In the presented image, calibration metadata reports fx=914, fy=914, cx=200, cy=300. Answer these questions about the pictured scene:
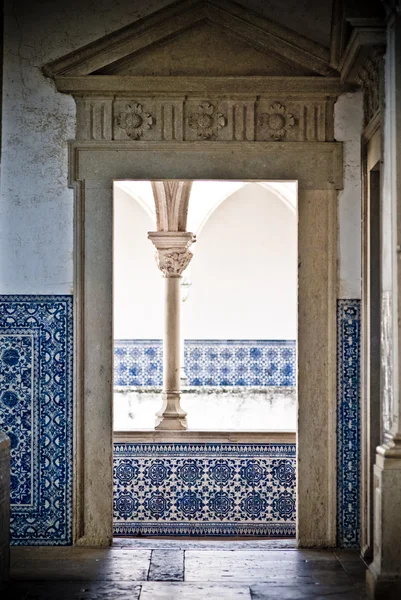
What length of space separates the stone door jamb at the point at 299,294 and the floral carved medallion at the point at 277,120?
0.08m

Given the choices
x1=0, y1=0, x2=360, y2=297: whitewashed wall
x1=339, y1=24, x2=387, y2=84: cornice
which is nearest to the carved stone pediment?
x1=0, y1=0, x2=360, y2=297: whitewashed wall

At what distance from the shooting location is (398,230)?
4.20 m

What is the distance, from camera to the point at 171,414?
9.44 metres

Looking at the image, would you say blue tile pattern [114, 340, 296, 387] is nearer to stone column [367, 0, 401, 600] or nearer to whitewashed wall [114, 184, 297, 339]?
whitewashed wall [114, 184, 297, 339]

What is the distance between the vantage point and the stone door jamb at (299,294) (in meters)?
5.33

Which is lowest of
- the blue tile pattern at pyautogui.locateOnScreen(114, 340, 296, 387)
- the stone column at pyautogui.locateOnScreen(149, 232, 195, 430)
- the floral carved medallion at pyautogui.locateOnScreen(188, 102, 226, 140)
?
the blue tile pattern at pyautogui.locateOnScreen(114, 340, 296, 387)

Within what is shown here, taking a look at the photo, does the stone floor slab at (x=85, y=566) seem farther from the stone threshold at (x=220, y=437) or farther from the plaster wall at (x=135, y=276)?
the plaster wall at (x=135, y=276)

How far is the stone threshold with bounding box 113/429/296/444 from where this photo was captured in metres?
7.27

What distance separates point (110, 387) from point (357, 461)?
1.51 m

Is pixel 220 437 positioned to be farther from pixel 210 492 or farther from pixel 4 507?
pixel 4 507

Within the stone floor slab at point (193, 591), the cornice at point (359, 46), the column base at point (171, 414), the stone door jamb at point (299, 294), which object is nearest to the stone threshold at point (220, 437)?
the column base at point (171, 414)

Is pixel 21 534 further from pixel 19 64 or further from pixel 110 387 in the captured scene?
pixel 19 64

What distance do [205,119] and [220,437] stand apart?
9.67ft

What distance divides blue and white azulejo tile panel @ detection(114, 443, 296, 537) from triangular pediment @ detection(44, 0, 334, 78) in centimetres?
313
